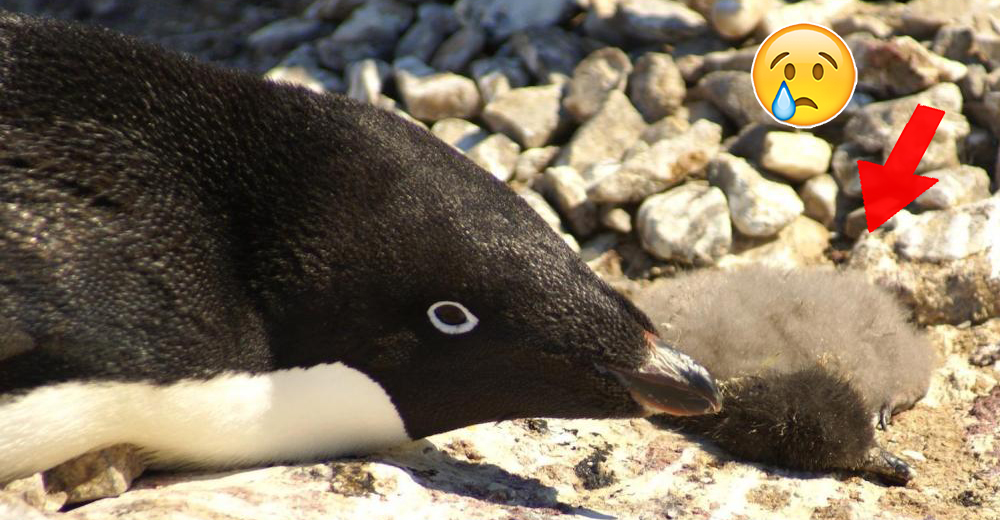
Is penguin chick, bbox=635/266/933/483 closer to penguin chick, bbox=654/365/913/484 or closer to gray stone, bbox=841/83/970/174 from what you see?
penguin chick, bbox=654/365/913/484

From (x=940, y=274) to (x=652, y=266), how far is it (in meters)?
0.98

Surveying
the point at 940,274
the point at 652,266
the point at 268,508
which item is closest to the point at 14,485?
the point at 268,508

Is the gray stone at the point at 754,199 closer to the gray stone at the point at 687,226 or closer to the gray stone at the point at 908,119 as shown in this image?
the gray stone at the point at 687,226

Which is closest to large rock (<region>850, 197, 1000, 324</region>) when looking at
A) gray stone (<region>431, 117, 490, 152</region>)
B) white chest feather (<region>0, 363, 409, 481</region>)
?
gray stone (<region>431, 117, 490, 152</region>)

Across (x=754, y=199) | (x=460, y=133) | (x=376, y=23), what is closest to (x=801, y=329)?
(x=754, y=199)

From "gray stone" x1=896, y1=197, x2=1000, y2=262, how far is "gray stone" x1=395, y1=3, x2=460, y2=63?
2292mm

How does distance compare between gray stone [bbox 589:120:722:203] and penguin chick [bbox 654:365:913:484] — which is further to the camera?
gray stone [bbox 589:120:722:203]

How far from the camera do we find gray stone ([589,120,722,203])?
4266 mm

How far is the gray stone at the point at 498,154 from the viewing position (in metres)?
4.61

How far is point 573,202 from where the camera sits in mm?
4309

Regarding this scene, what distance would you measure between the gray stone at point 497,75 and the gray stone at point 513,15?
0.64 feet

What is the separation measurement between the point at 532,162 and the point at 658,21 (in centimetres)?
87

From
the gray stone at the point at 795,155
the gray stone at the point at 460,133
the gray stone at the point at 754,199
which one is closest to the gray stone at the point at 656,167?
the gray stone at the point at 754,199

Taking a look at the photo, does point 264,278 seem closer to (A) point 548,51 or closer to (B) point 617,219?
(B) point 617,219
